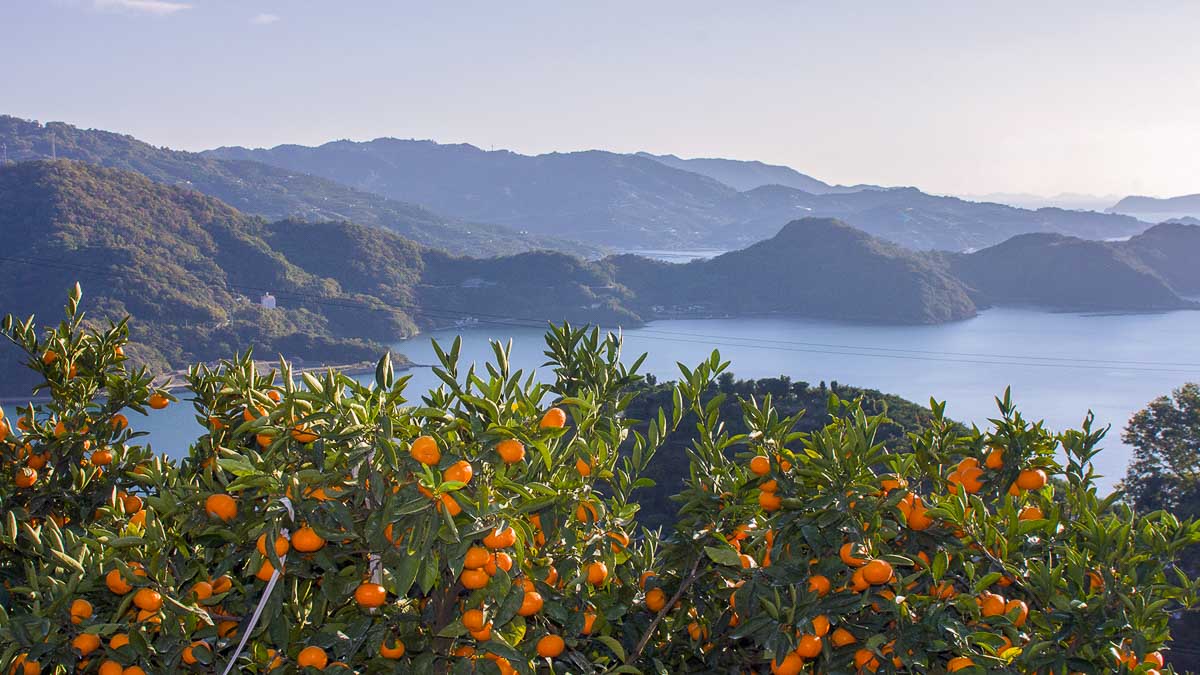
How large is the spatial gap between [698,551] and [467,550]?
0.59m

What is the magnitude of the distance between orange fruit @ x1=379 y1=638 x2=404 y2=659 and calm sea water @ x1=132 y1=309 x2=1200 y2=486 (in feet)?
113

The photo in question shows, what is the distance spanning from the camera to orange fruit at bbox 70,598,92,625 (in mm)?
1470

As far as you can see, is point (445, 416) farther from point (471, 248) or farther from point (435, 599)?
point (471, 248)

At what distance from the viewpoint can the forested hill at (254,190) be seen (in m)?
94.9

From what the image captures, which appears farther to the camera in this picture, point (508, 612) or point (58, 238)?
point (58, 238)

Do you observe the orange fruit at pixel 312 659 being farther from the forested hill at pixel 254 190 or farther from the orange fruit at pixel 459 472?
the forested hill at pixel 254 190

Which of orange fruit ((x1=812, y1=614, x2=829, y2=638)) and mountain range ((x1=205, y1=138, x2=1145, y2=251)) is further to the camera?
mountain range ((x1=205, y1=138, x2=1145, y2=251))

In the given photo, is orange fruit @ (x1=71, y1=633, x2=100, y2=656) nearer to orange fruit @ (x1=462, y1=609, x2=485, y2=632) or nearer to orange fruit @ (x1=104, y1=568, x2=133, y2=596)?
orange fruit @ (x1=104, y1=568, x2=133, y2=596)

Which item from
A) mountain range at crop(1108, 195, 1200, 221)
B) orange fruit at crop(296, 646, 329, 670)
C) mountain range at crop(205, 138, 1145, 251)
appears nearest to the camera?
orange fruit at crop(296, 646, 329, 670)

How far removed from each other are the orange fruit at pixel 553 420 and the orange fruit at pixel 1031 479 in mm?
934

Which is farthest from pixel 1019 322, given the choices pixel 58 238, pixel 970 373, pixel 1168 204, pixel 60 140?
pixel 1168 204

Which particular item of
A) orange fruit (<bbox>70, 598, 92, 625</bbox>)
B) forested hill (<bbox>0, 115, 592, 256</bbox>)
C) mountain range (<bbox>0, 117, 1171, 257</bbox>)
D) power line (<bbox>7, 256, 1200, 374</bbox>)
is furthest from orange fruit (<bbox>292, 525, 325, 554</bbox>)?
forested hill (<bbox>0, 115, 592, 256</bbox>)

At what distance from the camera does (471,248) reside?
294 feet

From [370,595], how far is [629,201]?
14747 centimetres
